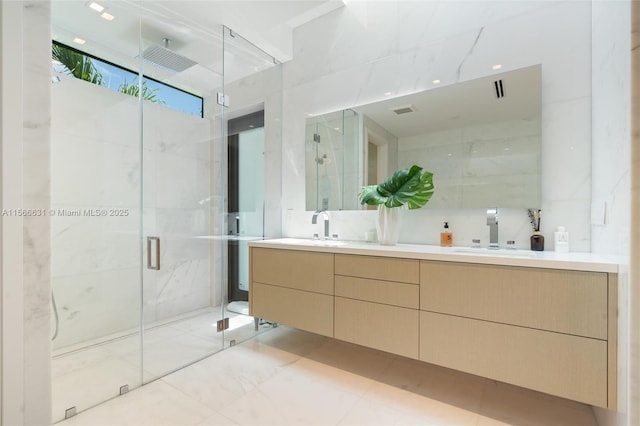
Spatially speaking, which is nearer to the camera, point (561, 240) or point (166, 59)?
point (561, 240)

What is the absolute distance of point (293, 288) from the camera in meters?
2.24

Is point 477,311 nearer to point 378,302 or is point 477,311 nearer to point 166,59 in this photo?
point 378,302

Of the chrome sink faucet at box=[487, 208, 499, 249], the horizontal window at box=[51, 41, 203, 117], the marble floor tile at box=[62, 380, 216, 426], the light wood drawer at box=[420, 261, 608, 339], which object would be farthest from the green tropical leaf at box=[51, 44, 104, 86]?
the chrome sink faucet at box=[487, 208, 499, 249]

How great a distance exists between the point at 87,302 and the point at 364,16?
3.16 metres

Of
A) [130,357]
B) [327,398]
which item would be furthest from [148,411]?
[327,398]

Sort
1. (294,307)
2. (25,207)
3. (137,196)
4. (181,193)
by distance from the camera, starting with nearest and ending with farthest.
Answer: (25,207)
(294,307)
(137,196)
(181,193)

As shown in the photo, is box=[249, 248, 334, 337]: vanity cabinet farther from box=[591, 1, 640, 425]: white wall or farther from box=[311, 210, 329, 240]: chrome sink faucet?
box=[591, 1, 640, 425]: white wall

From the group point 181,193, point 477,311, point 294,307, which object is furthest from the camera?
point 181,193

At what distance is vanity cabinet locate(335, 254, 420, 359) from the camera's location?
5.70ft

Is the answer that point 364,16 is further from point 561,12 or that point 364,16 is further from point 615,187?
point 615,187

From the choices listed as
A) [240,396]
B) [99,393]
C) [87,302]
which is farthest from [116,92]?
[240,396]

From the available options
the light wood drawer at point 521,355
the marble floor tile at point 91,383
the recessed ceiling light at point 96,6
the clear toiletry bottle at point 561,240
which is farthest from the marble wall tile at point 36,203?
the clear toiletry bottle at point 561,240

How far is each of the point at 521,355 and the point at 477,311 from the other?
0.26 metres

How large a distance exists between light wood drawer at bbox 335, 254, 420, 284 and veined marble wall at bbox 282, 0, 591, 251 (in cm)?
53
